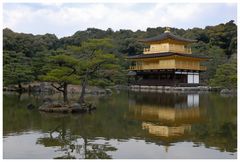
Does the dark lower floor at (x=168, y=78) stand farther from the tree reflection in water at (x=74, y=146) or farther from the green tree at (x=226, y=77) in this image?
the tree reflection in water at (x=74, y=146)

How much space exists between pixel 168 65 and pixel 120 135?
25128 mm

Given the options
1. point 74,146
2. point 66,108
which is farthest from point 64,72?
point 74,146

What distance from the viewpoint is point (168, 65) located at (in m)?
32.6

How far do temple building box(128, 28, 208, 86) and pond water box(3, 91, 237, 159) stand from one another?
20344mm

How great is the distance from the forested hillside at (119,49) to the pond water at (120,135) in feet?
14.1

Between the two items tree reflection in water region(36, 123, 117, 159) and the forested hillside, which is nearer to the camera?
tree reflection in water region(36, 123, 117, 159)

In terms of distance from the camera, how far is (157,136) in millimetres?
7949

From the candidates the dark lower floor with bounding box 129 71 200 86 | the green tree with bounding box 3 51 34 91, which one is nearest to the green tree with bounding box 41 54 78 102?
the green tree with bounding box 3 51 34 91

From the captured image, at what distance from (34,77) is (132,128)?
58.8 feet

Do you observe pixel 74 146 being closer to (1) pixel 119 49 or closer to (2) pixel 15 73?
(2) pixel 15 73

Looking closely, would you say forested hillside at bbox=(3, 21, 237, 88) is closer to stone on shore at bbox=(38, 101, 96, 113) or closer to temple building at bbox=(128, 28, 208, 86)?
temple building at bbox=(128, 28, 208, 86)

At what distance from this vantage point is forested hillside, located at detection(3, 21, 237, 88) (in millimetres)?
24766

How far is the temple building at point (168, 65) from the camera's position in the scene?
32281 millimetres

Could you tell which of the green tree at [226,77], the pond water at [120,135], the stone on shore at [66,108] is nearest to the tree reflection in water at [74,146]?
the pond water at [120,135]
